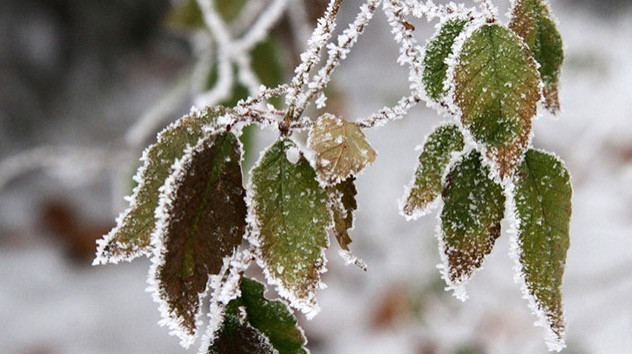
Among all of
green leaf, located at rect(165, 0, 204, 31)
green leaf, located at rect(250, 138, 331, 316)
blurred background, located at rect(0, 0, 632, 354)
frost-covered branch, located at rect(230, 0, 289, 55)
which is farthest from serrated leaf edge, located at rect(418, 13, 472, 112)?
blurred background, located at rect(0, 0, 632, 354)

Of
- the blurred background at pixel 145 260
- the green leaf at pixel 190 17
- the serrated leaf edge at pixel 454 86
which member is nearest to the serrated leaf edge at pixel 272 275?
the serrated leaf edge at pixel 454 86

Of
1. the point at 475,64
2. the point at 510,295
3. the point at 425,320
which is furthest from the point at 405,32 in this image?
the point at 510,295

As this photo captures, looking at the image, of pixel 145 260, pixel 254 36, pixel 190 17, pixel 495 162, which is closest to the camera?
pixel 495 162

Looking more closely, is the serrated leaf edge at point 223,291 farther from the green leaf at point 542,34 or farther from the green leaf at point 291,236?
the green leaf at point 542,34

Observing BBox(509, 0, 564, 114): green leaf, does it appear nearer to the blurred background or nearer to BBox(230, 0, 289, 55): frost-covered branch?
BBox(230, 0, 289, 55): frost-covered branch

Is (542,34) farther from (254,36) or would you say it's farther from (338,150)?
(254,36)

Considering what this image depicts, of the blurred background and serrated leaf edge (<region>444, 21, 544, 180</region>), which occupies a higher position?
the blurred background

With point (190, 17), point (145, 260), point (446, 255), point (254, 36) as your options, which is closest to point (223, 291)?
point (446, 255)
